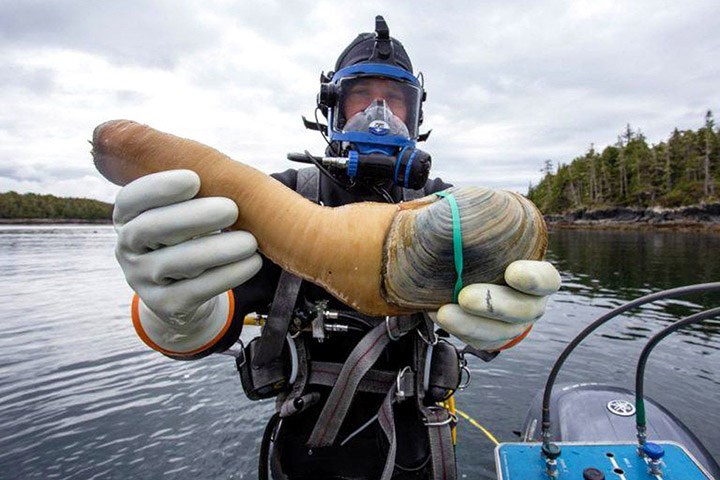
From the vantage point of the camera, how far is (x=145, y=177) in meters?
1.56

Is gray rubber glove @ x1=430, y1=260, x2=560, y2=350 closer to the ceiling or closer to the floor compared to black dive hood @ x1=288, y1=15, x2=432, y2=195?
closer to the floor

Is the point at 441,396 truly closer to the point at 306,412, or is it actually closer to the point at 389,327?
the point at 389,327

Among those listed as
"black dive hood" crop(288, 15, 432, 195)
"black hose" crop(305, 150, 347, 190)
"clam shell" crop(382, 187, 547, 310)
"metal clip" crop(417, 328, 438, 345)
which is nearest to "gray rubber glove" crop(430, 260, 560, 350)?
"clam shell" crop(382, 187, 547, 310)

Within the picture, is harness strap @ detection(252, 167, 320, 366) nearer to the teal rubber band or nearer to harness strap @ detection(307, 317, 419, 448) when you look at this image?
harness strap @ detection(307, 317, 419, 448)

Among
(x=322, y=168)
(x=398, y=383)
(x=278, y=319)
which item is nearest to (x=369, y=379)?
(x=398, y=383)

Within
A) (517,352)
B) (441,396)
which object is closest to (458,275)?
(441,396)

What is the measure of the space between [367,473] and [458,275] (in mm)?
2041

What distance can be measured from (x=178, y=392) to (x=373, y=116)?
7328 millimetres

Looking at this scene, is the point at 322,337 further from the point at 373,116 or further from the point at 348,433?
the point at 373,116

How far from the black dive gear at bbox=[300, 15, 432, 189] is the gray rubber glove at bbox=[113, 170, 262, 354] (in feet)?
4.64

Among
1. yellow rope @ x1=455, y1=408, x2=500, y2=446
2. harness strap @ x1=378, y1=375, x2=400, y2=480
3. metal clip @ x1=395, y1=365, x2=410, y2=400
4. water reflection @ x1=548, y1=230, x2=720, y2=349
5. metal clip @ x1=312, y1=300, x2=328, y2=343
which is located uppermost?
metal clip @ x1=312, y1=300, x2=328, y2=343

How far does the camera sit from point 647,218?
7806cm

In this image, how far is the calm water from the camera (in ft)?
19.4

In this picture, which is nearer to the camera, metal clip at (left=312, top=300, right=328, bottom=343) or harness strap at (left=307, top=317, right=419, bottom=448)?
harness strap at (left=307, top=317, right=419, bottom=448)
